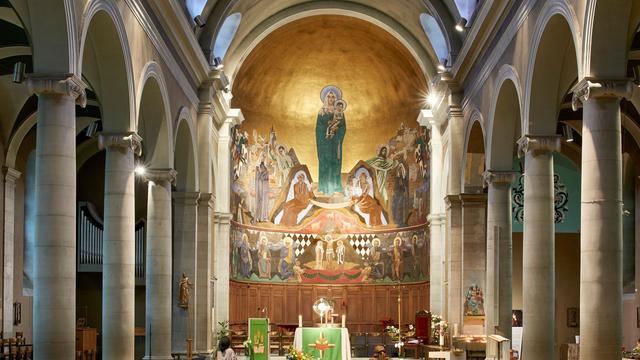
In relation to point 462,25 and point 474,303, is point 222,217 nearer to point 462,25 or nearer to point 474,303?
point 474,303

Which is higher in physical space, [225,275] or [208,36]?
[208,36]

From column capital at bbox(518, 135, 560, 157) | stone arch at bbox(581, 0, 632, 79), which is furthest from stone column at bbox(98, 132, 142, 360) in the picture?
stone arch at bbox(581, 0, 632, 79)

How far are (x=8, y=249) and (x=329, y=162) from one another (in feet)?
→ 51.6

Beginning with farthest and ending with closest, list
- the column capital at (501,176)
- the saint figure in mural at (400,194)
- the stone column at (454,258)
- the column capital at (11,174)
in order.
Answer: the saint figure in mural at (400,194) < the stone column at (454,258) < the column capital at (11,174) < the column capital at (501,176)

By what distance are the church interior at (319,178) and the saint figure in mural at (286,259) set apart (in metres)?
0.08

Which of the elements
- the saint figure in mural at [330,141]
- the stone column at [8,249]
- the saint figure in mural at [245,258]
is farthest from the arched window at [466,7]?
the saint figure in mural at [245,258]

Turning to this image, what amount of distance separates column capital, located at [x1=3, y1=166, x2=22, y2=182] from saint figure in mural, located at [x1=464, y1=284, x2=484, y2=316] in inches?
477

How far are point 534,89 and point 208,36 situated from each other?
1178 centimetres

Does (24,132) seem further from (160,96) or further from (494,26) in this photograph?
(494,26)

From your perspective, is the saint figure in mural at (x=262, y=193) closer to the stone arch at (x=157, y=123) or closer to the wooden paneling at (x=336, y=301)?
the wooden paneling at (x=336, y=301)

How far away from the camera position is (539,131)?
55.0 ft

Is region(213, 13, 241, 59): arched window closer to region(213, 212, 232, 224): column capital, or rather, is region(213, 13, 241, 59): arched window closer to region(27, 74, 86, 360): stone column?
region(213, 212, 232, 224): column capital

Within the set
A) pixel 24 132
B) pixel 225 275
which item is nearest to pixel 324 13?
pixel 225 275

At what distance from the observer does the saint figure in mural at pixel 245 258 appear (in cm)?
3370
